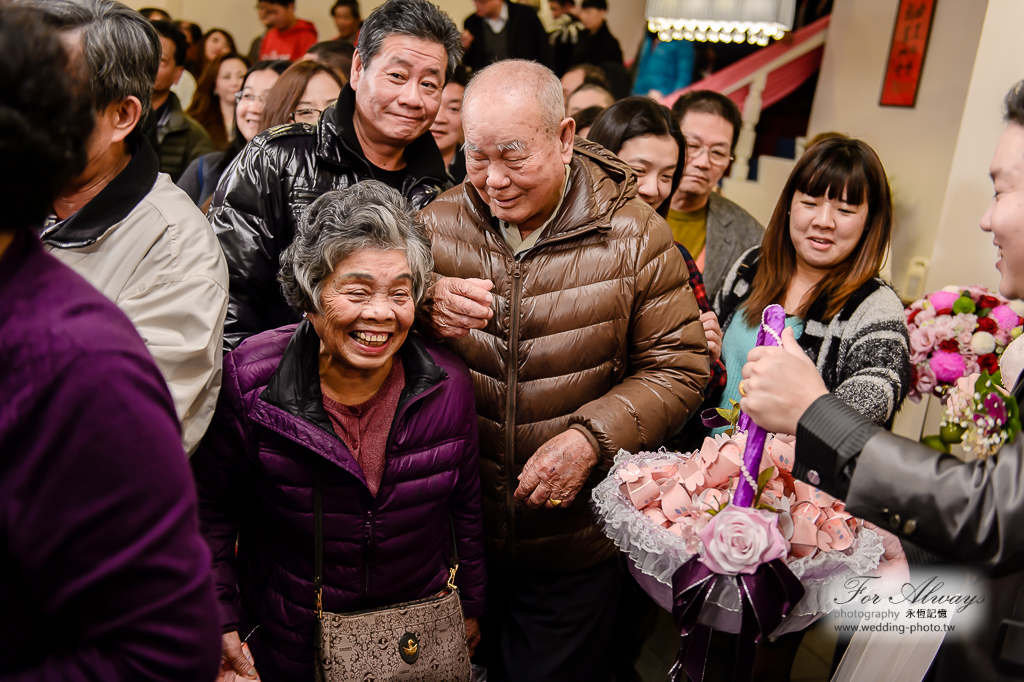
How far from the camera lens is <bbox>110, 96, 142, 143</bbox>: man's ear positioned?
1.43m

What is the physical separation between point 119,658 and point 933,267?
11.9 feet

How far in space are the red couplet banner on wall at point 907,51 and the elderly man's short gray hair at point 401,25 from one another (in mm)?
4218

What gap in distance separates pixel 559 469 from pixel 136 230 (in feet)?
3.33

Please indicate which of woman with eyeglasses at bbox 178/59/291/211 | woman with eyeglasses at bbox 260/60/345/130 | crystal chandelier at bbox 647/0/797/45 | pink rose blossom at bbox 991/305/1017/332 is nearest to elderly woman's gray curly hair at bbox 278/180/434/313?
woman with eyeglasses at bbox 260/60/345/130

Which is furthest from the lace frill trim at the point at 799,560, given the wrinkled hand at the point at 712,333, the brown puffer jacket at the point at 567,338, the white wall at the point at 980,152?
the white wall at the point at 980,152

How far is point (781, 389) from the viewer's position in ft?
4.05

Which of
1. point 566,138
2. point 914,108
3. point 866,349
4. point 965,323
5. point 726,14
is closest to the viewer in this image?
point 566,138

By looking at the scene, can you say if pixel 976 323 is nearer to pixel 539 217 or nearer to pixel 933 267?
pixel 933 267

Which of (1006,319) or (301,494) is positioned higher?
(1006,319)

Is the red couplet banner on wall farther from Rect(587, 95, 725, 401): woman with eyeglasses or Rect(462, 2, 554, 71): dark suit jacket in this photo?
Rect(587, 95, 725, 401): woman with eyeglasses

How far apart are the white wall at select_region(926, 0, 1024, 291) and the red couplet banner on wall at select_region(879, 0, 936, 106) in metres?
2.22

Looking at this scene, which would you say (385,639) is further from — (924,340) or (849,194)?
(924,340)

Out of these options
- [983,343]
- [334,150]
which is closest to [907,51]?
[983,343]

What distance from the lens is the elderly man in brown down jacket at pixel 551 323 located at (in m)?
1.83
